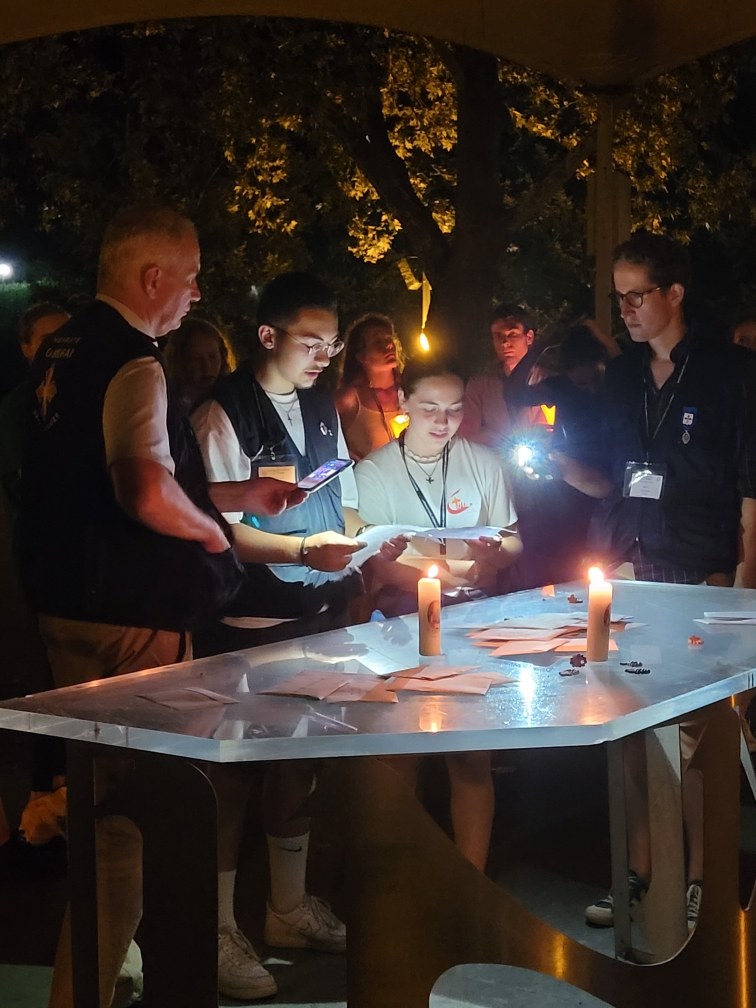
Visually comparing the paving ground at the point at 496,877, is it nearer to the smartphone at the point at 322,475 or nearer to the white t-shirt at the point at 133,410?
the smartphone at the point at 322,475

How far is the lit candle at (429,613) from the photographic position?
3699 mm

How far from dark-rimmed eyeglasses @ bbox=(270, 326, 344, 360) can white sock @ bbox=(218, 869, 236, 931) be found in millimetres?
1921

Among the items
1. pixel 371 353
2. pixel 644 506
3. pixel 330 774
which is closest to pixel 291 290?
pixel 371 353

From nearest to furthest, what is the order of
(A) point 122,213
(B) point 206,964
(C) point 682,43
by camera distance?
(B) point 206,964 < (A) point 122,213 < (C) point 682,43

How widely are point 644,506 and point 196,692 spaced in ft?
→ 9.23

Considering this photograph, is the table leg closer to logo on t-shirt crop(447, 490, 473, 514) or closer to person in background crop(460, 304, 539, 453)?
logo on t-shirt crop(447, 490, 473, 514)

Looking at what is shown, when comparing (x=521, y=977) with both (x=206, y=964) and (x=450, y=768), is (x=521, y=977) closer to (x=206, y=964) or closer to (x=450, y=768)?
(x=450, y=768)

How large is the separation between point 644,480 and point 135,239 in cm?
227

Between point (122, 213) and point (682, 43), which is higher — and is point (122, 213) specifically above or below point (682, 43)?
below

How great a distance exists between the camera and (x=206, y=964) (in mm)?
2779

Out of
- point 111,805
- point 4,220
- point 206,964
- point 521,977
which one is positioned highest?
point 4,220

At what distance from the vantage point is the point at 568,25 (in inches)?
221

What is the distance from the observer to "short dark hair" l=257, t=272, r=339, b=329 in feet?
16.0

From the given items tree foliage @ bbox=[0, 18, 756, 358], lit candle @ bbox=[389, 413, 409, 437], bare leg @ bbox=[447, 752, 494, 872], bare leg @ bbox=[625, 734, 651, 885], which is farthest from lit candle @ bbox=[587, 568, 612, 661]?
tree foliage @ bbox=[0, 18, 756, 358]
